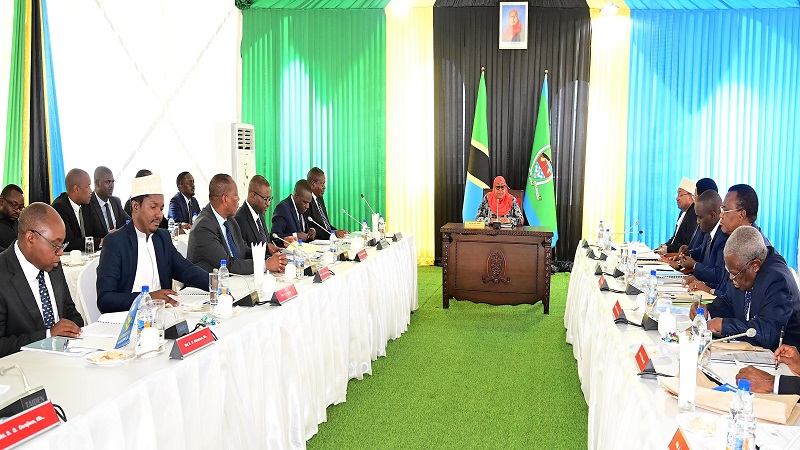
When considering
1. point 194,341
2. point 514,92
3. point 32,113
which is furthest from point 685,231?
point 32,113

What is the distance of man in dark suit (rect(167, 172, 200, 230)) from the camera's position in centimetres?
690

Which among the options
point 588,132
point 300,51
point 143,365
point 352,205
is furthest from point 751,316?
point 300,51

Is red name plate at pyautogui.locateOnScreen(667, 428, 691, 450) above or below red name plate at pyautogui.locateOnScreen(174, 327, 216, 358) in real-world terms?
below

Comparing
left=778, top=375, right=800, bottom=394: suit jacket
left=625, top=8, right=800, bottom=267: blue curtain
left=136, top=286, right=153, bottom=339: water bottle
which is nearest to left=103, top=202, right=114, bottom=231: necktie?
left=136, top=286, right=153, bottom=339: water bottle

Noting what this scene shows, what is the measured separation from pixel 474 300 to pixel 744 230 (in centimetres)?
346

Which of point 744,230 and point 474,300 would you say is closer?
point 744,230

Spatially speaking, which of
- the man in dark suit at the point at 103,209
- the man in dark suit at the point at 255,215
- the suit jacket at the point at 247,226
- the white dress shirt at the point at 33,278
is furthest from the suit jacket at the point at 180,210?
the white dress shirt at the point at 33,278

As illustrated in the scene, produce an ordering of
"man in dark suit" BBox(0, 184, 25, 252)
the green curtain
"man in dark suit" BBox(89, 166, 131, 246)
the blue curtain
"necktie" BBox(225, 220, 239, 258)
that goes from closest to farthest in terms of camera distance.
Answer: "necktie" BBox(225, 220, 239, 258) → "man in dark suit" BBox(0, 184, 25, 252) → "man in dark suit" BBox(89, 166, 131, 246) → the blue curtain → the green curtain

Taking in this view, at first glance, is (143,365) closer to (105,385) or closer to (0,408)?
(105,385)

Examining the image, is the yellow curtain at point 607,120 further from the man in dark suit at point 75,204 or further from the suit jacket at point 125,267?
the suit jacket at point 125,267

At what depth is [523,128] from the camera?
7.98m

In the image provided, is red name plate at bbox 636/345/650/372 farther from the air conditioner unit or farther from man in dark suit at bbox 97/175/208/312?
the air conditioner unit

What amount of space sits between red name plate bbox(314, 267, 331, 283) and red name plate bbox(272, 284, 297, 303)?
1.29 ft

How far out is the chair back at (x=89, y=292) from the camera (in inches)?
123
